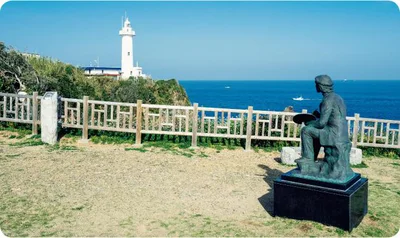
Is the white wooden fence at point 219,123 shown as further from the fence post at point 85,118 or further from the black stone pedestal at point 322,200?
the black stone pedestal at point 322,200

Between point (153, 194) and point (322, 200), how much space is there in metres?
3.02

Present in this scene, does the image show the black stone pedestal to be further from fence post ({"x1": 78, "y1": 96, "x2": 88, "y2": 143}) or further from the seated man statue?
fence post ({"x1": 78, "y1": 96, "x2": 88, "y2": 143})

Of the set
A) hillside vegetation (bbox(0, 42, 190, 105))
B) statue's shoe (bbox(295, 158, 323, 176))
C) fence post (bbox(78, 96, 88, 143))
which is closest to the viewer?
statue's shoe (bbox(295, 158, 323, 176))

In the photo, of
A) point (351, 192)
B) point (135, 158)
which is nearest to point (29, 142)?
point (135, 158)

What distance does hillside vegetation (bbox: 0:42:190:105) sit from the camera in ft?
55.1

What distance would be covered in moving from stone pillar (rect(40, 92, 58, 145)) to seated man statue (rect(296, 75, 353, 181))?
771 centimetres

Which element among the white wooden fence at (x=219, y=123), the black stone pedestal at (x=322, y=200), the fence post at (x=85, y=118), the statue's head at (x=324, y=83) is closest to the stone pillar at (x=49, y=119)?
the white wooden fence at (x=219, y=123)

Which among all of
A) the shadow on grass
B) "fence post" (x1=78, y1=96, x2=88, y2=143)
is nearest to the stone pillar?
"fence post" (x1=78, y1=96, x2=88, y2=143)

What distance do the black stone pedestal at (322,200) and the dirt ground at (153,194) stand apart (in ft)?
0.45

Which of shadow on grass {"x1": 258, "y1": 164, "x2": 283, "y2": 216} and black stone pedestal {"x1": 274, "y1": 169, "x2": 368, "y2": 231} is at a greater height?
black stone pedestal {"x1": 274, "y1": 169, "x2": 368, "y2": 231}

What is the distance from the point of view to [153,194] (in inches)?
280

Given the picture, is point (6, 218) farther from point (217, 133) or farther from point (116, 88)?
point (116, 88)

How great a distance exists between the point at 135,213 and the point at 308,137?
2960 millimetres

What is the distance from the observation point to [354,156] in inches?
389
